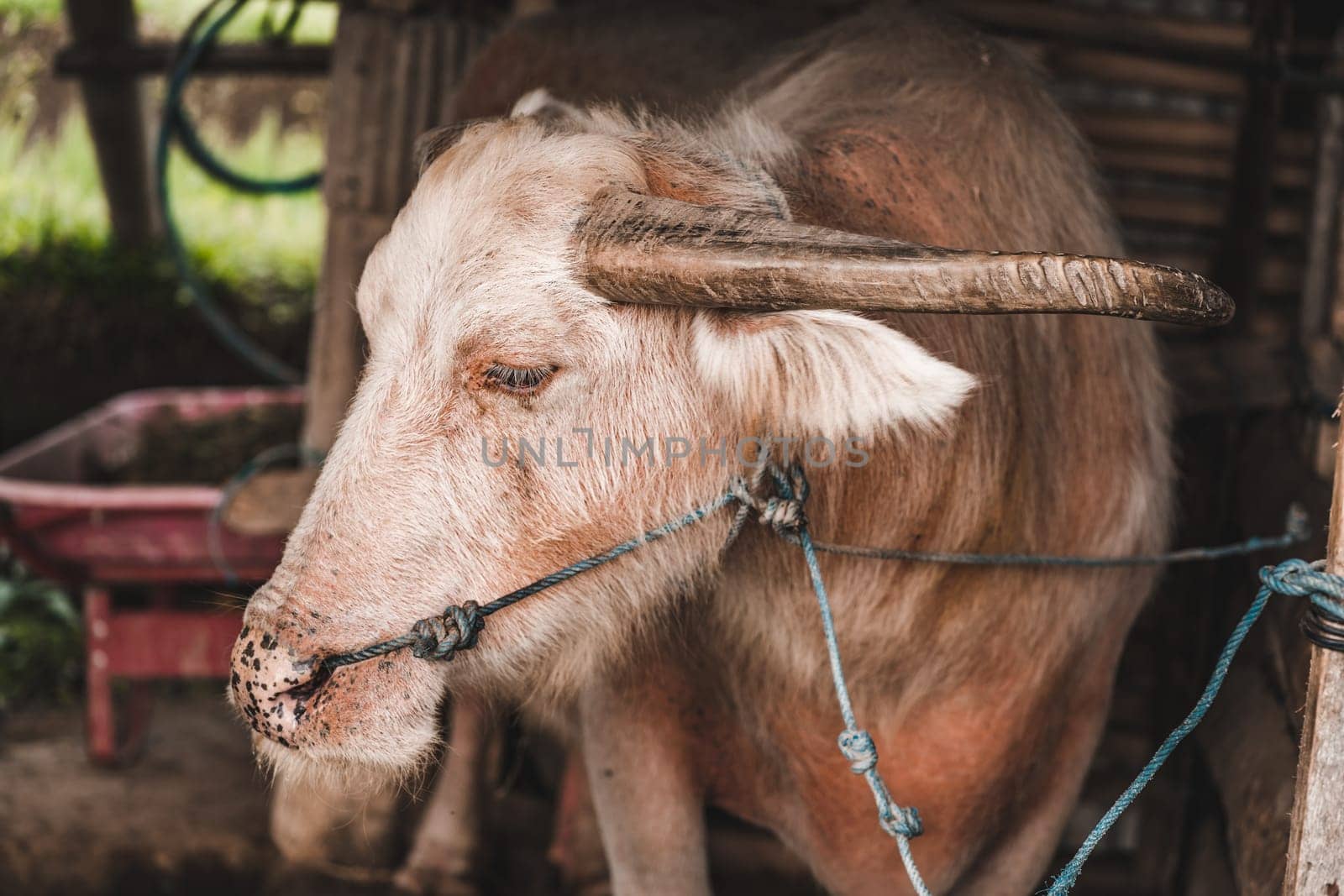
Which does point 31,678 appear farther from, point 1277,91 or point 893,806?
point 1277,91

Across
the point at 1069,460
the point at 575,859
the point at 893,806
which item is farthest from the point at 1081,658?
the point at 575,859

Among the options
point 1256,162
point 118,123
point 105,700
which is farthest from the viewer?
point 118,123

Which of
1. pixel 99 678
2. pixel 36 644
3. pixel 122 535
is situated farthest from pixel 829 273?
pixel 36 644

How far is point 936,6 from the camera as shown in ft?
9.93

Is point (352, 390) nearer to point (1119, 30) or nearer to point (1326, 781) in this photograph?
point (1119, 30)

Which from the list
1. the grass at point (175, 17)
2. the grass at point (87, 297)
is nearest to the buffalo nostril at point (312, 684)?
the grass at point (87, 297)

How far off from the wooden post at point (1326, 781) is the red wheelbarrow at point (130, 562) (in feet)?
9.14

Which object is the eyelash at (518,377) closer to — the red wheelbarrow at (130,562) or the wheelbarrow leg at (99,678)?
the red wheelbarrow at (130,562)

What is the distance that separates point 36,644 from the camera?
5.03 metres

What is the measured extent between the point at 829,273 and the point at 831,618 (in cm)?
62

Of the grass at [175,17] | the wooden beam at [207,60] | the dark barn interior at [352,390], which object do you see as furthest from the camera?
the grass at [175,17]

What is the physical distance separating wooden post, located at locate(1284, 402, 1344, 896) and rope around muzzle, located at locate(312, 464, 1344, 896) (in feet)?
0.19

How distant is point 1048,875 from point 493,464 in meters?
2.51

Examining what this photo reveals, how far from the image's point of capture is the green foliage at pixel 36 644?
16.3ft
